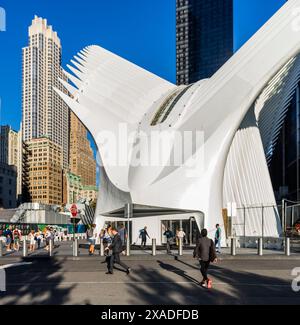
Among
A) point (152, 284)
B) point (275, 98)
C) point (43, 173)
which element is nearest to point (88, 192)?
point (43, 173)

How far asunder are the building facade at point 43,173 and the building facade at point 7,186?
3539 centimetres

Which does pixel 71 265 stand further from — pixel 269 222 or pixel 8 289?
pixel 269 222

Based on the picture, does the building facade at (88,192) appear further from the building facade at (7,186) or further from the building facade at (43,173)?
the building facade at (7,186)

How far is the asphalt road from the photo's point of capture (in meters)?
8.95

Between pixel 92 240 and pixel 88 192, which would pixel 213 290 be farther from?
pixel 88 192

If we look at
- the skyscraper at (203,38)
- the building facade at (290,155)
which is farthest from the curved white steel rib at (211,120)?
the skyscraper at (203,38)

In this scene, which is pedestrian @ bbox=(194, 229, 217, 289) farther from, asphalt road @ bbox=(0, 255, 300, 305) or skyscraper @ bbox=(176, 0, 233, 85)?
skyscraper @ bbox=(176, 0, 233, 85)

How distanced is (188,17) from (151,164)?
15697 cm

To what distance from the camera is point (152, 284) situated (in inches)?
438

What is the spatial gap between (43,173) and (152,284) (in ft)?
498

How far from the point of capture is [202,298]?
9.13 m

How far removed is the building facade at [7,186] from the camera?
11050 centimetres

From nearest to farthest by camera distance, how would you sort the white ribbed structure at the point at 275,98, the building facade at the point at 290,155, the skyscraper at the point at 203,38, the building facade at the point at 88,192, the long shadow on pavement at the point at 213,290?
the long shadow on pavement at the point at 213,290 < the white ribbed structure at the point at 275,98 < the building facade at the point at 290,155 < the skyscraper at the point at 203,38 < the building facade at the point at 88,192

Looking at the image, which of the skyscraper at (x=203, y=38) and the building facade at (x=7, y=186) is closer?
the building facade at (x=7, y=186)
